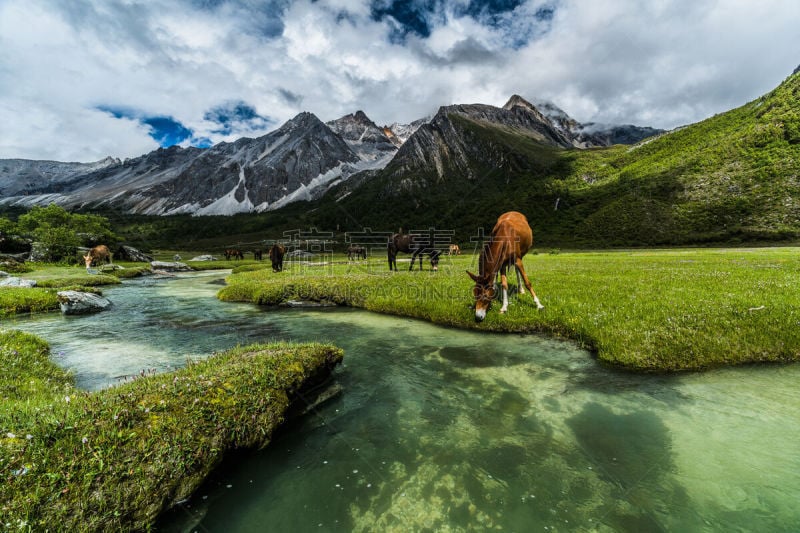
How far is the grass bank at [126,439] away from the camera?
3.47 metres

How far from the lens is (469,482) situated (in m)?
4.87

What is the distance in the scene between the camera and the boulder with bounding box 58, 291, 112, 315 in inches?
670

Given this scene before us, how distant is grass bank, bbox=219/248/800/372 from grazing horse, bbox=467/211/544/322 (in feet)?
2.75

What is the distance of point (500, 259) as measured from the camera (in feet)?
43.1

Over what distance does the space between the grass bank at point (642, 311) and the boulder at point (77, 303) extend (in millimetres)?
8281

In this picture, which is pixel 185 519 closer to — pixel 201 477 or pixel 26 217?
pixel 201 477

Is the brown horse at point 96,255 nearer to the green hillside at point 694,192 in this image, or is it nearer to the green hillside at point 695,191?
the green hillside at point 694,192

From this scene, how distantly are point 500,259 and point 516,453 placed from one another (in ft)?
28.6

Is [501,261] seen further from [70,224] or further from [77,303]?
[70,224]

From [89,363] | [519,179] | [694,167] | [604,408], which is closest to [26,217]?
[89,363]

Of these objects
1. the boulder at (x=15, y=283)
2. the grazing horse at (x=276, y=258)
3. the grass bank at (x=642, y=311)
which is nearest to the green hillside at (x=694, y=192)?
the grazing horse at (x=276, y=258)

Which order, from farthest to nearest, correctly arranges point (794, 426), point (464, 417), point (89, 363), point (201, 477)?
point (89, 363), point (464, 417), point (794, 426), point (201, 477)

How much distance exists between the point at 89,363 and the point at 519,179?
7965 inches

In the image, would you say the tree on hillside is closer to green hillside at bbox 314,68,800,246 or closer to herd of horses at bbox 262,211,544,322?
herd of horses at bbox 262,211,544,322
